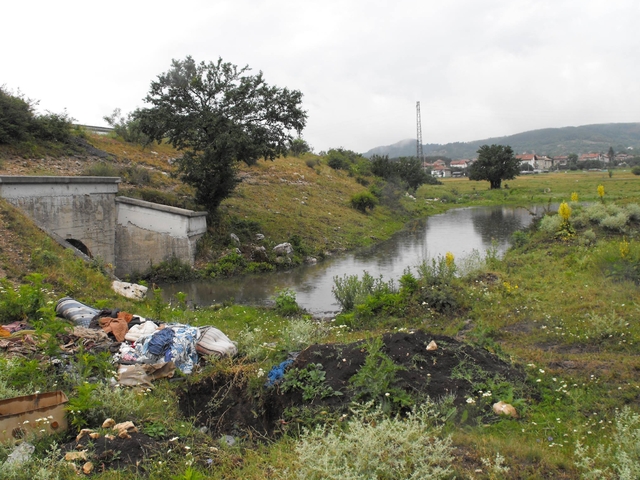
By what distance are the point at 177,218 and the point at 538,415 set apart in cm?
1468

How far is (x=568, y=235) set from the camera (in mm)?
15977

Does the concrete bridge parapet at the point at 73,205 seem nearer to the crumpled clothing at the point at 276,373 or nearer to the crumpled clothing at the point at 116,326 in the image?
the crumpled clothing at the point at 116,326

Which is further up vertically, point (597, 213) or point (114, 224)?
point (114, 224)

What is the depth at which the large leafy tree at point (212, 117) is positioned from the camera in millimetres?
19797

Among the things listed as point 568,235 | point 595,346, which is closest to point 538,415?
point 595,346

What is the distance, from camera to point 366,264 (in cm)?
2034

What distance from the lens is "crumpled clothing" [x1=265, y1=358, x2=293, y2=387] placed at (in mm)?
6026

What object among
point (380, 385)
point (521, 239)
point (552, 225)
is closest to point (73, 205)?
point (380, 385)

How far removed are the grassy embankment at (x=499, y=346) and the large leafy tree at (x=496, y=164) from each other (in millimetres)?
44695

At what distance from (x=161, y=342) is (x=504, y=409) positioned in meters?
4.59

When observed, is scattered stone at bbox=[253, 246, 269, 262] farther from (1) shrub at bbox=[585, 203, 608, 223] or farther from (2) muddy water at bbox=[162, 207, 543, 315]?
(1) shrub at bbox=[585, 203, 608, 223]

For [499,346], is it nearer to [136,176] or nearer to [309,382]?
[309,382]

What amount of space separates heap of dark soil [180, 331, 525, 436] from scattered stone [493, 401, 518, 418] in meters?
0.34

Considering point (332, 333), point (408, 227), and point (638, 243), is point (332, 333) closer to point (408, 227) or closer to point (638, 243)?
point (638, 243)
